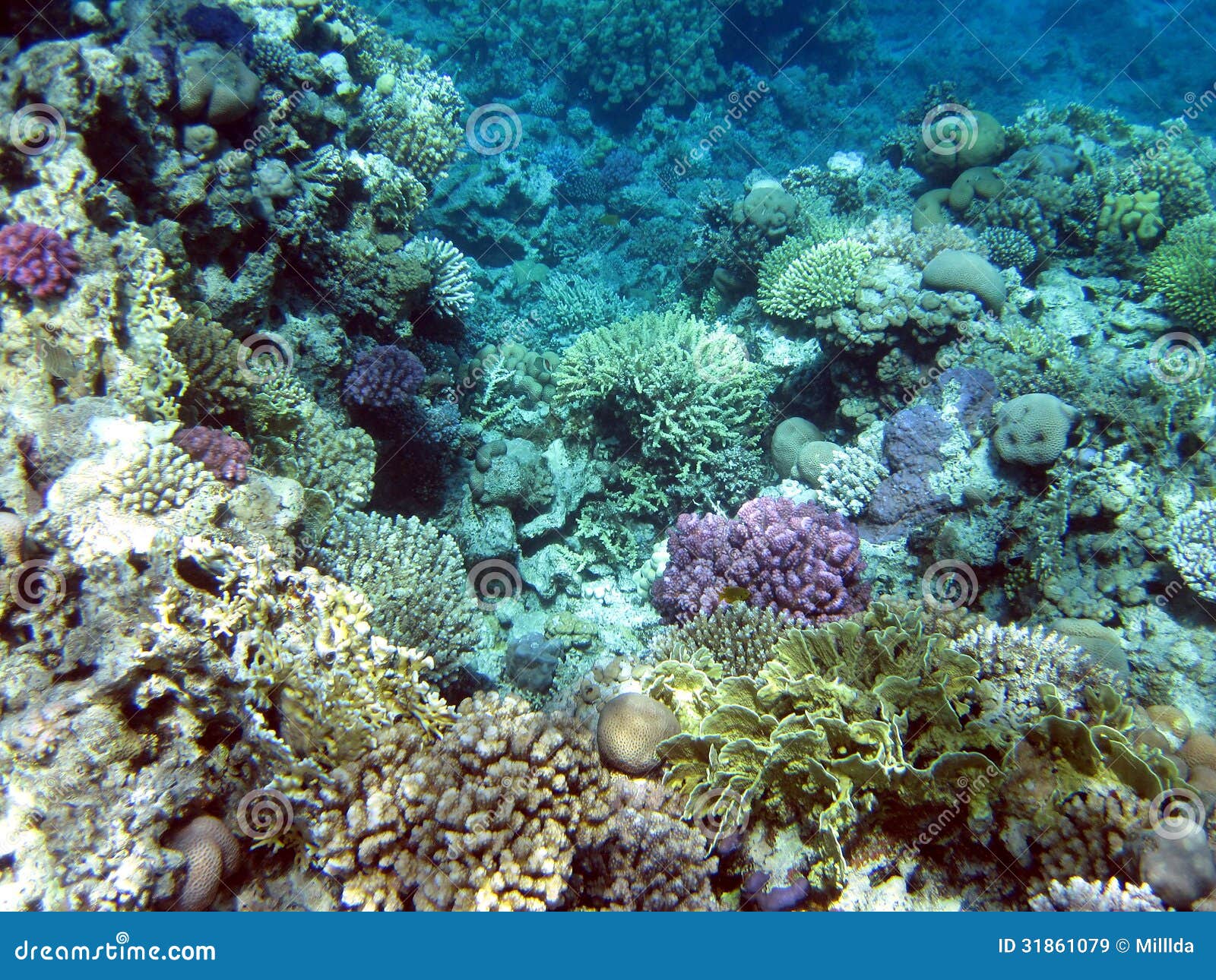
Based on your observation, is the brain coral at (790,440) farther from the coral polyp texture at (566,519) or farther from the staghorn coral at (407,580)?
the staghorn coral at (407,580)

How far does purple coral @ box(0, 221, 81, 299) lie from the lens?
3.86 meters

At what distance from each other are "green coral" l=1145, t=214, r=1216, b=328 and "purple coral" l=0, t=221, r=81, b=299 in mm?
9539

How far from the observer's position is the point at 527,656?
4.94m

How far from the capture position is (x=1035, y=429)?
5.11m

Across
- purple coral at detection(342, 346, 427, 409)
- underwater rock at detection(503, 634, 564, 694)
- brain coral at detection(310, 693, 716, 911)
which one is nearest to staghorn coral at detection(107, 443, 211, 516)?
brain coral at detection(310, 693, 716, 911)

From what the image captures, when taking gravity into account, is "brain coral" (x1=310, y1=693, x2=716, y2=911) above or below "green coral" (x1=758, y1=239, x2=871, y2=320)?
below

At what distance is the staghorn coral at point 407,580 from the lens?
4.39 metres

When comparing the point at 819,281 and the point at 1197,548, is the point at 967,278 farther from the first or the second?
the point at 1197,548

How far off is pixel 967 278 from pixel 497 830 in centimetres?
641

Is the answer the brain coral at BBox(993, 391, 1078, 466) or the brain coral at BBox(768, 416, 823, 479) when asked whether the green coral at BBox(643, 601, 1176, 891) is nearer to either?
the brain coral at BBox(993, 391, 1078, 466)

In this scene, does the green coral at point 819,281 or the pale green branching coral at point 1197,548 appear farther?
the green coral at point 819,281

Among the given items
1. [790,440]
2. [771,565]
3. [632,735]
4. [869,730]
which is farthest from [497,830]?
[790,440]

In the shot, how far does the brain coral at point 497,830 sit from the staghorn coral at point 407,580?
1.35 meters

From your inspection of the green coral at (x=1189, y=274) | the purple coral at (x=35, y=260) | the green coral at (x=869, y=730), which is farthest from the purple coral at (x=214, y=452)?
the green coral at (x=1189, y=274)
